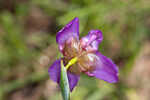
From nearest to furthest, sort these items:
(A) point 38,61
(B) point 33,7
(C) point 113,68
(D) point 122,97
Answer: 1. (C) point 113,68
2. (D) point 122,97
3. (A) point 38,61
4. (B) point 33,7

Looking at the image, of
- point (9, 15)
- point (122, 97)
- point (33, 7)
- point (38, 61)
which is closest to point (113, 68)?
Result: point (122, 97)

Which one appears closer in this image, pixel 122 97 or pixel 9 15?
pixel 122 97

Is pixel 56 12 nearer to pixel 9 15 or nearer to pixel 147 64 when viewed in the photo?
pixel 9 15

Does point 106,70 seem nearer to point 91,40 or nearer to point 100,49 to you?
point 91,40

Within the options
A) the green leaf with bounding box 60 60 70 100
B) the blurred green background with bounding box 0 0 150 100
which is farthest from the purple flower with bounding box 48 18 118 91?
the blurred green background with bounding box 0 0 150 100

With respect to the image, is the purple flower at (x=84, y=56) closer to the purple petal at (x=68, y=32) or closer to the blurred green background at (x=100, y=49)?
the purple petal at (x=68, y=32)

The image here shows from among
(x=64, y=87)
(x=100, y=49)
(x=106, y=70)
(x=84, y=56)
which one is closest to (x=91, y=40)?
(x=84, y=56)

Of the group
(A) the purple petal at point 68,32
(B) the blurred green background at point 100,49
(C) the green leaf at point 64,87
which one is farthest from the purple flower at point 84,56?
(B) the blurred green background at point 100,49
